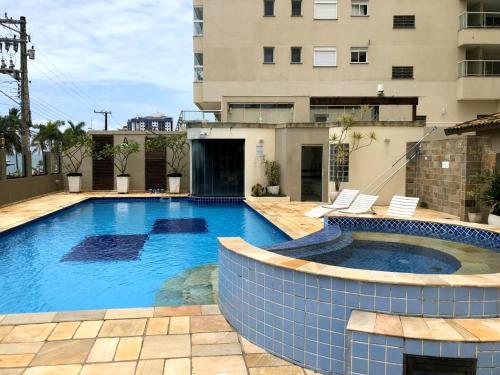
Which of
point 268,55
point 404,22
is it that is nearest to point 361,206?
point 268,55

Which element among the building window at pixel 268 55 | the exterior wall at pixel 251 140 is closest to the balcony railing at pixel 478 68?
the building window at pixel 268 55

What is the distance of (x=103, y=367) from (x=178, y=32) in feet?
84.0

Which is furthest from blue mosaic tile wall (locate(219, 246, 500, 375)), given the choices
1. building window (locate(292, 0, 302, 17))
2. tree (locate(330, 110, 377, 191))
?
building window (locate(292, 0, 302, 17))

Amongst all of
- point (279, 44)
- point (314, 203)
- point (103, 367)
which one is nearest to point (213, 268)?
point (103, 367)

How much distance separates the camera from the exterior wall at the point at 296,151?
62.2ft

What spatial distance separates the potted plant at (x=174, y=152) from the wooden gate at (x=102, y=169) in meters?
2.65

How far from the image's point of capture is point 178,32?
88.6 ft

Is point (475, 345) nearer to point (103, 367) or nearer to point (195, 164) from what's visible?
point (103, 367)

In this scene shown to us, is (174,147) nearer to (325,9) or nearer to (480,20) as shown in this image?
(325,9)

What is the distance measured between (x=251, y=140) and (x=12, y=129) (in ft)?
89.9

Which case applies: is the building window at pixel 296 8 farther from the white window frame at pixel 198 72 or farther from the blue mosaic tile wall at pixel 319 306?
the blue mosaic tile wall at pixel 319 306

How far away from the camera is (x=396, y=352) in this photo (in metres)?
3.69

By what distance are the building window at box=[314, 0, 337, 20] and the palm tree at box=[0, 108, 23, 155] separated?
25.8 meters

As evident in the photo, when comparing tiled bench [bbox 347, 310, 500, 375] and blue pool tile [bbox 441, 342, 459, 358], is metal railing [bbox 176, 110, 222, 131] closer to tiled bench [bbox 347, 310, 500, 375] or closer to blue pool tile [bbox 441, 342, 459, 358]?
tiled bench [bbox 347, 310, 500, 375]
